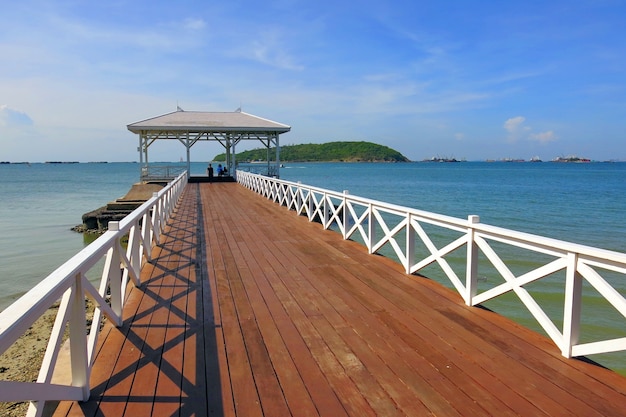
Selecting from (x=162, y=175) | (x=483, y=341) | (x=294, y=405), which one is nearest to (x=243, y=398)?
(x=294, y=405)

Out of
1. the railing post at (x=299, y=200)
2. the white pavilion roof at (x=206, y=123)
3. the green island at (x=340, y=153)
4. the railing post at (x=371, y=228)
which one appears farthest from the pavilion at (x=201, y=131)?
the green island at (x=340, y=153)

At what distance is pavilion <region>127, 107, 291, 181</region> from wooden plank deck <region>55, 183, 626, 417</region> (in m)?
20.3

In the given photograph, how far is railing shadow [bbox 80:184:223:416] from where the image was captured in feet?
8.72

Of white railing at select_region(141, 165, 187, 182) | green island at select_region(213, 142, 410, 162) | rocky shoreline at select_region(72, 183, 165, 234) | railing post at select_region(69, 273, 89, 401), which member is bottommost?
rocky shoreline at select_region(72, 183, 165, 234)

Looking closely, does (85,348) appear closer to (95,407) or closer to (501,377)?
(95,407)

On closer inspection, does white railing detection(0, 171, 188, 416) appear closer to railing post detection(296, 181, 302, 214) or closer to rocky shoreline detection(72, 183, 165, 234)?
railing post detection(296, 181, 302, 214)

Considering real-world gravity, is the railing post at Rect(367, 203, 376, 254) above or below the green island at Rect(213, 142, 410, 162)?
below

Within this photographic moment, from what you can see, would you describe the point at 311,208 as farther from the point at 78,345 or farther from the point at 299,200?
the point at 78,345

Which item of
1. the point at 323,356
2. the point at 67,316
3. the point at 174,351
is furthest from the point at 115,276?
the point at 323,356

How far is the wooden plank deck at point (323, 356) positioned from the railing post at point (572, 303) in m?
0.14

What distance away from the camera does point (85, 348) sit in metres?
2.79

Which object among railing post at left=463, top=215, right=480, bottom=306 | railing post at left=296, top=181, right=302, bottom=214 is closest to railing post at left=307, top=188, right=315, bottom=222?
Result: railing post at left=296, top=181, right=302, bottom=214

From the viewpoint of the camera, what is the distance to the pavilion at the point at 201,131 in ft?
80.5

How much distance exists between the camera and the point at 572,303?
3.26 m
